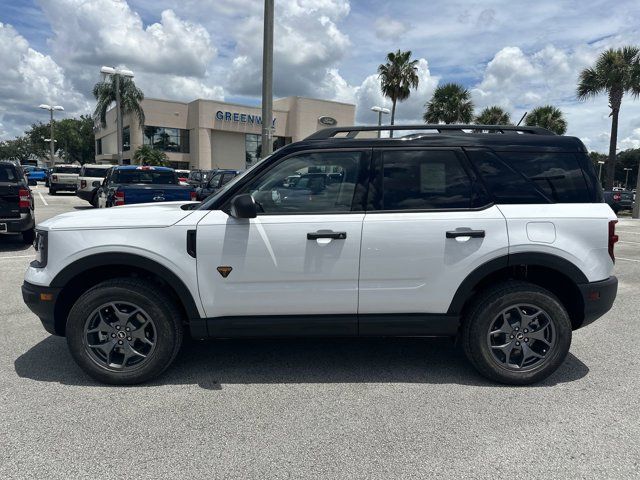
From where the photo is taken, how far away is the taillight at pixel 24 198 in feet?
28.7

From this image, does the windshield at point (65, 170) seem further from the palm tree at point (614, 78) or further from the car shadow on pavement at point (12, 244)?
the palm tree at point (614, 78)

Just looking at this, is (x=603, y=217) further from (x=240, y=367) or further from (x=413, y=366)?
(x=240, y=367)

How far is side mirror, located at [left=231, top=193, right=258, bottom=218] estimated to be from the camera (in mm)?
3414

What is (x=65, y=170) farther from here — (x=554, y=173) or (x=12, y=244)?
(x=554, y=173)

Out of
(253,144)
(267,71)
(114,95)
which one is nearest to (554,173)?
(267,71)

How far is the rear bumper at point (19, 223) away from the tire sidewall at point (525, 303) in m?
8.33

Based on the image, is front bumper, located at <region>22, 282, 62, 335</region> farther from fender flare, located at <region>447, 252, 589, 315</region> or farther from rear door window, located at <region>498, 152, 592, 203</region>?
rear door window, located at <region>498, 152, 592, 203</region>

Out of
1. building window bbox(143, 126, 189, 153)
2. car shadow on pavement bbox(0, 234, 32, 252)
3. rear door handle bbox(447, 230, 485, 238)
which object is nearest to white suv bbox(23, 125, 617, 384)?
rear door handle bbox(447, 230, 485, 238)

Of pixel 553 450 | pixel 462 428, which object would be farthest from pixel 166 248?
pixel 553 450

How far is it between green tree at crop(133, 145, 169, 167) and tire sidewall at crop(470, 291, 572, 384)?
43.0 metres

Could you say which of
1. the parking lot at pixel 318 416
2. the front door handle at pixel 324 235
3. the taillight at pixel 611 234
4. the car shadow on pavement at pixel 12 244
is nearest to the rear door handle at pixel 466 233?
the front door handle at pixel 324 235

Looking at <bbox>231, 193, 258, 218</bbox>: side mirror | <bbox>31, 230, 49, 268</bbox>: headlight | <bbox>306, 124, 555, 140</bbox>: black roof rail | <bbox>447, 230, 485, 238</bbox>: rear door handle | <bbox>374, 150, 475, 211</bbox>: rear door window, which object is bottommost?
<bbox>31, 230, 49, 268</bbox>: headlight

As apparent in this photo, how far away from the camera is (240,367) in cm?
402

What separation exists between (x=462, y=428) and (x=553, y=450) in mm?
527
